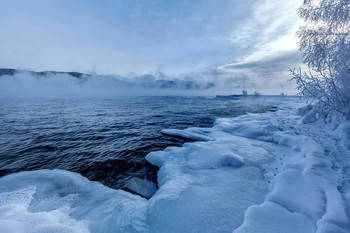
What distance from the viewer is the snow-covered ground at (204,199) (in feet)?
10.2

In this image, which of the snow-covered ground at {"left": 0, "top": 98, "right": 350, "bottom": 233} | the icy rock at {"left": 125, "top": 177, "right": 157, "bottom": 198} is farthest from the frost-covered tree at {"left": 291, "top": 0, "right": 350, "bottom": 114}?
the icy rock at {"left": 125, "top": 177, "right": 157, "bottom": 198}

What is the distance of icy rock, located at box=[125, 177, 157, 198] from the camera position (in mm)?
5107

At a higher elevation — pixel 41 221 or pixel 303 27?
pixel 303 27

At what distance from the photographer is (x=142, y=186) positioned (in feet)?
17.9

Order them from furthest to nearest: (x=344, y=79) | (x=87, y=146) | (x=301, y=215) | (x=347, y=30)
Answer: (x=87, y=146) → (x=344, y=79) → (x=347, y=30) → (x=301, y=215)

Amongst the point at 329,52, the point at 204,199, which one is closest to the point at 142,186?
the point at 204,199

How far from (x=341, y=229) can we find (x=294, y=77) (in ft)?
26.5

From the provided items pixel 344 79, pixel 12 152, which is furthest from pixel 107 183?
pixel 344 79

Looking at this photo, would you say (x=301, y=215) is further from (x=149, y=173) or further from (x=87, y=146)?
(x=87, y=146)

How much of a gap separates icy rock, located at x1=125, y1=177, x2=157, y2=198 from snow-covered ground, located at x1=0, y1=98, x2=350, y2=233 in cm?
6

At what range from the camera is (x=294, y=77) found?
8.16 m

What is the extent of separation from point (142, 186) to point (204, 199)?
2579 mm

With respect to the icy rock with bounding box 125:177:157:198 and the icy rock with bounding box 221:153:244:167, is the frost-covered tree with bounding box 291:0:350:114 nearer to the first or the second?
the icy rock with bounding box 221:153:244:167

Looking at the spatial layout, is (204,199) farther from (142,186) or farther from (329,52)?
(329,52)
